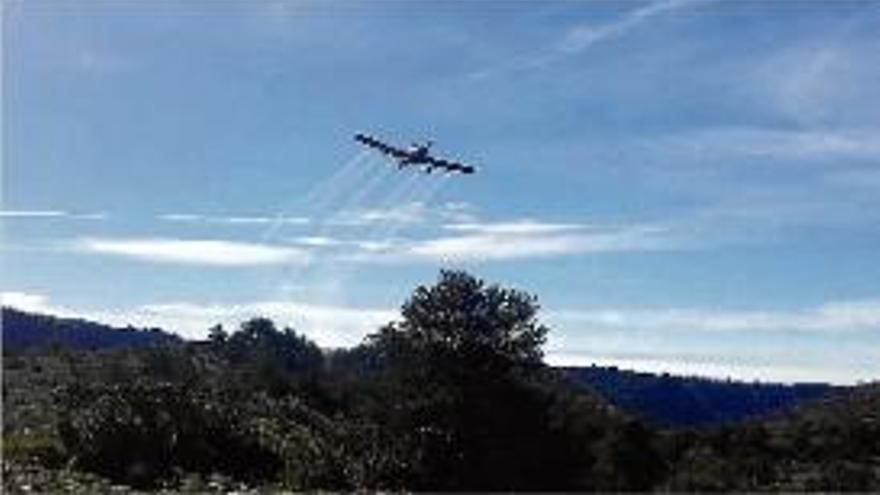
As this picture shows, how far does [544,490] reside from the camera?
5416cm

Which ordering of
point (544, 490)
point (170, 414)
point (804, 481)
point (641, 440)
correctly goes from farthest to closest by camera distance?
point (641, 440)
point (804, 481)
point (544, 490)
point (170, 414)

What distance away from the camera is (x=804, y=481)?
249 feet

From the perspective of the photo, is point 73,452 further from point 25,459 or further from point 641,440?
point 641,440

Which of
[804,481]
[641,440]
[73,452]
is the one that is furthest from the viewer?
[641,440]

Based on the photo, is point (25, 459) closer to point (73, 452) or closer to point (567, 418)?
point (73, 452)

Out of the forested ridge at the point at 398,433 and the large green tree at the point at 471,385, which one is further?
the large green tree at the point at 471,385

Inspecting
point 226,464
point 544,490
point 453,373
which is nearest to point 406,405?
point 453,373

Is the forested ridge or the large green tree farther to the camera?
the large green tree

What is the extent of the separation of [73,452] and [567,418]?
24535mm

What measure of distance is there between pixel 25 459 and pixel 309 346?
14210 cm

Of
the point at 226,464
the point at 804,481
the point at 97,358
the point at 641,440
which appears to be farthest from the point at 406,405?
the point at 97,358

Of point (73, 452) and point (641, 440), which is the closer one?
point (73, 452)

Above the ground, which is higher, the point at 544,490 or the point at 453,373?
the point at 453,373

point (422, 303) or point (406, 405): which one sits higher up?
point (422, 303)
